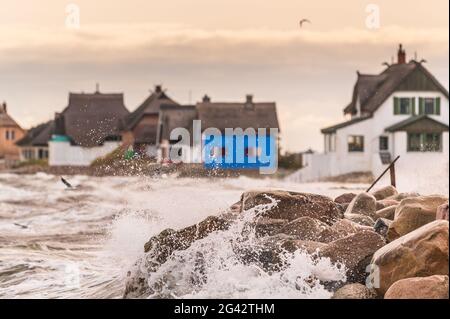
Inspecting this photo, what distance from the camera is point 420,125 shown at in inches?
1442

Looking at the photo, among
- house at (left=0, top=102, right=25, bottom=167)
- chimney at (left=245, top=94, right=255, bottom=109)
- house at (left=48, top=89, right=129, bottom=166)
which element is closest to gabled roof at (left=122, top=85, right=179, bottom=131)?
house at (left=48, top=89, right=129, bottom=166)

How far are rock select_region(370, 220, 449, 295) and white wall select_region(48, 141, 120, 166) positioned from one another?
32.9 m

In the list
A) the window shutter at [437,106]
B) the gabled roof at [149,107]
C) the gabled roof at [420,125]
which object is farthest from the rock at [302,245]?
the gabled roof at [149,107]

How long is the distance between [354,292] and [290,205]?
12.5 feet

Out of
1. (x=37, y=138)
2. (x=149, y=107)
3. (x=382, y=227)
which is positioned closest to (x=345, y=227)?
(x=382, y=227)

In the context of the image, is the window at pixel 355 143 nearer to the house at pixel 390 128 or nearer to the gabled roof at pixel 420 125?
the house at pixel 390 128

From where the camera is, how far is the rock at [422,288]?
32.6ft

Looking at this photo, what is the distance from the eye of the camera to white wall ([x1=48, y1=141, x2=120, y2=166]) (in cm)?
4559

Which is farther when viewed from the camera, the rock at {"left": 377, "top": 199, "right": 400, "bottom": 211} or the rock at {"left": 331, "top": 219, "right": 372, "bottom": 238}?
the rock at {"left": 377, "top": 199, "right": 400, "bottom": 211}

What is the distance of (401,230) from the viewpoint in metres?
12.9

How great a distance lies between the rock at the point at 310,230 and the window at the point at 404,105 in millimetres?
24466

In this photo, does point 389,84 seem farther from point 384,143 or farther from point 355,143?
point 355,143

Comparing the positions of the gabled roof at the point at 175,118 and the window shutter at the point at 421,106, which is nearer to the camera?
the window shutter at the point at 421,106

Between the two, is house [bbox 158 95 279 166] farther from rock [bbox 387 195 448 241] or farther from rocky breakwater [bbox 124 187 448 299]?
rock [bbox 387 195 448 241]
